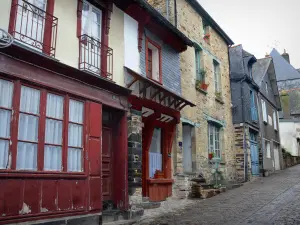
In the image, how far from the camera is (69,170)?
6297 mm

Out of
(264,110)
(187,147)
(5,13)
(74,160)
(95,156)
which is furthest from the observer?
(264,110)

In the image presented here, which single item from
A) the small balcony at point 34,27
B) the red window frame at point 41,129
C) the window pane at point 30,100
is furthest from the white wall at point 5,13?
the window pane at point 30,100

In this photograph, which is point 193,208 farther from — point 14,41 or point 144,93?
point 14,41

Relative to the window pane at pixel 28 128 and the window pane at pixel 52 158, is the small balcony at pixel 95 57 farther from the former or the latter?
the window pane at pixel 52 158

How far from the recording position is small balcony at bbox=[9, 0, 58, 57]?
18.9 feet

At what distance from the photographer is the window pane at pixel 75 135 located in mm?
6470

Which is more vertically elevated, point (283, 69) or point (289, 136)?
point (283, 69)

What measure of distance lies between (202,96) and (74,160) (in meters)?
7.83

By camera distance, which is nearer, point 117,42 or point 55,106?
point 55,106

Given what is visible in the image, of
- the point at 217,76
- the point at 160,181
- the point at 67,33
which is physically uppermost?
the point at 217,76

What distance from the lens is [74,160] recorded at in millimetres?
6457

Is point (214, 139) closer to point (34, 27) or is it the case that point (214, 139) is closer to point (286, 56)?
point (34, 27)

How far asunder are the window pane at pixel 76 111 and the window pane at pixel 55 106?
0.25 meters

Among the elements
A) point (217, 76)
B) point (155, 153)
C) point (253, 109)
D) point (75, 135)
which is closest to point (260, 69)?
point (253, 109)
